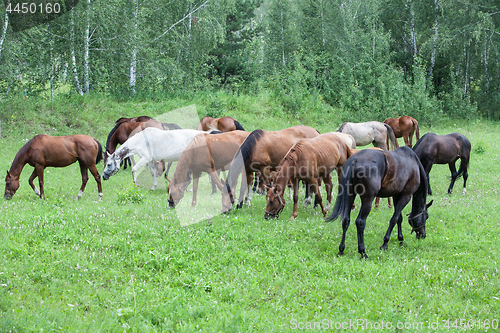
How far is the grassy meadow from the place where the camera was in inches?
184

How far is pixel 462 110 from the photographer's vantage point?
87.9 feet

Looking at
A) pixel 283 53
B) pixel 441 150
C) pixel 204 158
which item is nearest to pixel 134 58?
pixel 283 53

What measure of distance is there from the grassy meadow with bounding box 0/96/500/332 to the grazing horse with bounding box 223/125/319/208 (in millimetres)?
725

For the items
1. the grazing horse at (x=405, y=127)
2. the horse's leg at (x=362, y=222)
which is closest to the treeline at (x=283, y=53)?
the grazing horse at (x=405, y=127)

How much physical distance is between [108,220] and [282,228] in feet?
12.1

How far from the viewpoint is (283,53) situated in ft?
101

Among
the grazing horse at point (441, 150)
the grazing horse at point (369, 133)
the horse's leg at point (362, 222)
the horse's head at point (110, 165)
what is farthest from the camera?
the grazing horse at point (369, 133)

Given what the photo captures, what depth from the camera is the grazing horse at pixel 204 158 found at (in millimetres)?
9320

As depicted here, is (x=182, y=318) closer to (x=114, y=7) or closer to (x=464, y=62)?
(x=114, y=7)

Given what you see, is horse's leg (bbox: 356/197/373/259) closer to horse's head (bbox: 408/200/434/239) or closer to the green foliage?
horse's head (bbox: 408/200/434/239)

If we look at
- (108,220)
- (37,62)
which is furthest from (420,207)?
(37,62)

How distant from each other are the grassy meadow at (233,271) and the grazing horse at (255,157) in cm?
72

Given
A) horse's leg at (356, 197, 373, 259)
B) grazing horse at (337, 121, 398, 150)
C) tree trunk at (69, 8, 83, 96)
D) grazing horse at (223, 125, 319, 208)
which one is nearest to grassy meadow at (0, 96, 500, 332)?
horse's leg at (356, 197, 373, 259)

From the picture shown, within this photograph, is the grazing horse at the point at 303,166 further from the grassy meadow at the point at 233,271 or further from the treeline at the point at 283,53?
the treeline at the point at 283,53
